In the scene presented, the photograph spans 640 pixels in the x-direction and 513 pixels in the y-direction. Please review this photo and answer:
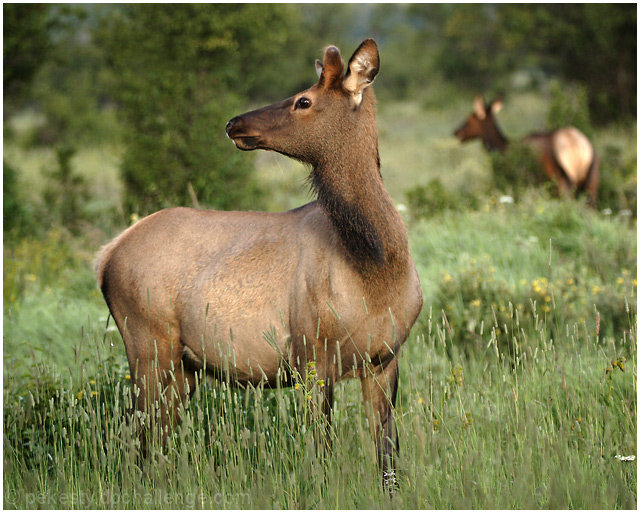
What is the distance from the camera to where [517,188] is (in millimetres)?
11141

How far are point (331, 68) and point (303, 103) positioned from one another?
0.22 metres

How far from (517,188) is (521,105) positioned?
18.2m

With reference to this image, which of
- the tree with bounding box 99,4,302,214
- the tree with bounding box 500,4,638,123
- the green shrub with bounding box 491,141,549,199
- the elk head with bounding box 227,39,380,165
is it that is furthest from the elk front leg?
the tree with bounding box 500,4,638,123

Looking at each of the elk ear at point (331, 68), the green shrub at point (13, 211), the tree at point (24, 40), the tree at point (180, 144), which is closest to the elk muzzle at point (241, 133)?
the elk ear at point (331, 68)

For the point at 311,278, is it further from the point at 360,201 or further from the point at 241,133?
the point at 241,133

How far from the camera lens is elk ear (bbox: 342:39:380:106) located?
346 centimetres

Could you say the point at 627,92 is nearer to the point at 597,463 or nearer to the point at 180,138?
the point at 180,138

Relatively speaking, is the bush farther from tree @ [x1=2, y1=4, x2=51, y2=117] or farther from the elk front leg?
tree @ [x1=2, y1=4, x2=51, y2=117]

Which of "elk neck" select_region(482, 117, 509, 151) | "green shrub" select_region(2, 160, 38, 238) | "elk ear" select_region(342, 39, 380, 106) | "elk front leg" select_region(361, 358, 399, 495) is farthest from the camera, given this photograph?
"elk neck" select_region(482, 117, 509, 151)

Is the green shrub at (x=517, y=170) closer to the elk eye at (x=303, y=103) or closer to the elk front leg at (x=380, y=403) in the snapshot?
the elk front leg at (x=380, y=403)

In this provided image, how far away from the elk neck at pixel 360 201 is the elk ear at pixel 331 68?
196 mm

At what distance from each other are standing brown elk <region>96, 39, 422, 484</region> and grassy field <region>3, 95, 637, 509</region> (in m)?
0.20

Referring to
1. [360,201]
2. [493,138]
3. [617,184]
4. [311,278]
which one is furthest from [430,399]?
[493,138]

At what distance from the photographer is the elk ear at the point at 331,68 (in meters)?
3.46
